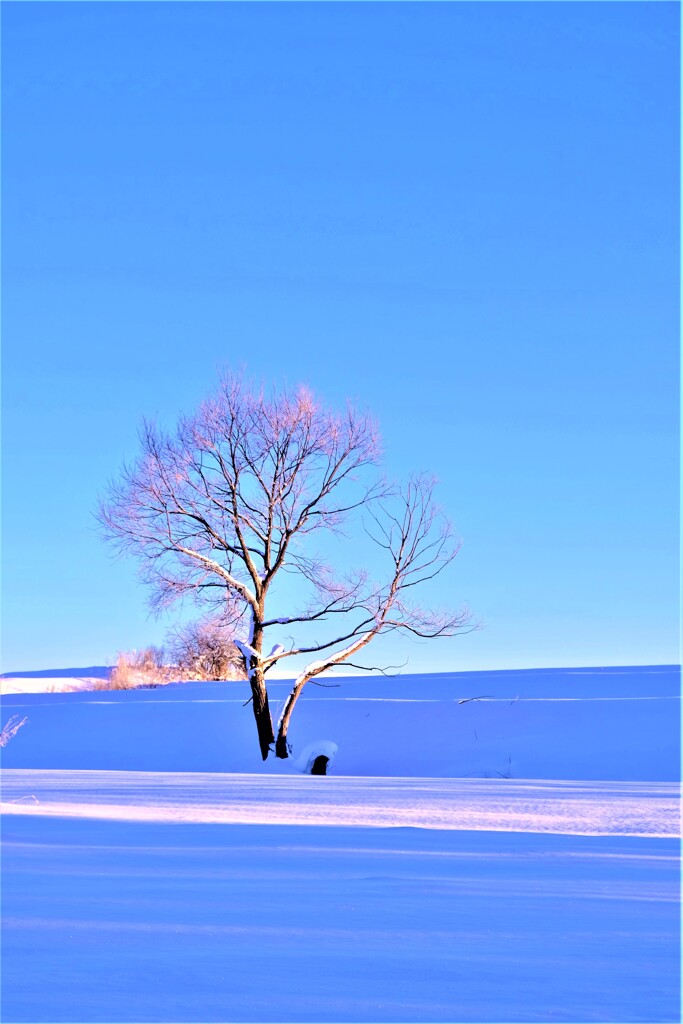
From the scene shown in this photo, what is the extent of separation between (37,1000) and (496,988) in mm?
1174

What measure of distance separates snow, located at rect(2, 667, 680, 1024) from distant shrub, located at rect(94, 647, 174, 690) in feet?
70.1

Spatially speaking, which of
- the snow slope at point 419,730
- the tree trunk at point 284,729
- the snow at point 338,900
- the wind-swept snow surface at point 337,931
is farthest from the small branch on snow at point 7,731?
the wind-swept snow surface at point 337,931

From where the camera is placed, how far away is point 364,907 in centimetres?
423

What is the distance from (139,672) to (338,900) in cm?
3311

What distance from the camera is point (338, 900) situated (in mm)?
4422

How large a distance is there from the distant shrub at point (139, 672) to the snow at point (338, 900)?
2137 cm

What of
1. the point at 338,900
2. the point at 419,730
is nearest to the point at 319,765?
the point at 419,730

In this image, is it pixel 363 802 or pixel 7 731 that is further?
pixel 7 731

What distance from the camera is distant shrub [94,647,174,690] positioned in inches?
1372

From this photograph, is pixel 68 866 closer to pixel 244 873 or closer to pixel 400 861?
pixel 244 873

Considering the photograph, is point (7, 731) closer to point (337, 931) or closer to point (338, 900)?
point (338, 900)

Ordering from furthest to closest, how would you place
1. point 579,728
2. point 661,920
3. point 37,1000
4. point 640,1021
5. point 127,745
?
point 127,745 → point 579,728 → point 661,920 → point 37,1000 → point 640,1021

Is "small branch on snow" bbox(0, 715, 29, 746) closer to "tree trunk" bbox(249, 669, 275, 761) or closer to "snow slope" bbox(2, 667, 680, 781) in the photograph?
"snow slope" bbox(2, 667, 680, 781)

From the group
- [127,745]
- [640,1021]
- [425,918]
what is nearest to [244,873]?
[425,918]
